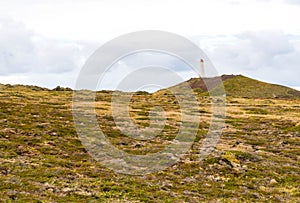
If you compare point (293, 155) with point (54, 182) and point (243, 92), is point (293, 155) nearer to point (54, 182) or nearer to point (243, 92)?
point (54, 182)

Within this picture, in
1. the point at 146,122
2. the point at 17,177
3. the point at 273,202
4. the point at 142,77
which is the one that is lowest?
the point at 273,202

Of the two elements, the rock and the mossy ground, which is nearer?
the mossy ground

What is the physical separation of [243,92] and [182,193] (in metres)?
168

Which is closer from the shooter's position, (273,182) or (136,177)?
(136,177)

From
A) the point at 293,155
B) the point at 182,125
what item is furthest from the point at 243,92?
the point at 293,155

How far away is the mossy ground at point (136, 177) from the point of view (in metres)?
28.7

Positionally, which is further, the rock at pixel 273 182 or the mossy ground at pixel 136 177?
the rock at pixel 273 182

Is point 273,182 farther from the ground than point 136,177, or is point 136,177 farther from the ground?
point 136,177

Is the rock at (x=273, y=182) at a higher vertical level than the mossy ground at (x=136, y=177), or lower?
lower

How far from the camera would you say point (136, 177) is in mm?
34594

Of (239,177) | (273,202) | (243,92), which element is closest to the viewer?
(273,202)

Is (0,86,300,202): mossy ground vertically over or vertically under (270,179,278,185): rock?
over

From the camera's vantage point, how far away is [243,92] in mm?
192375

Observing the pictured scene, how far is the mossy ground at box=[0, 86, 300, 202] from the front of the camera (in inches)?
1128
